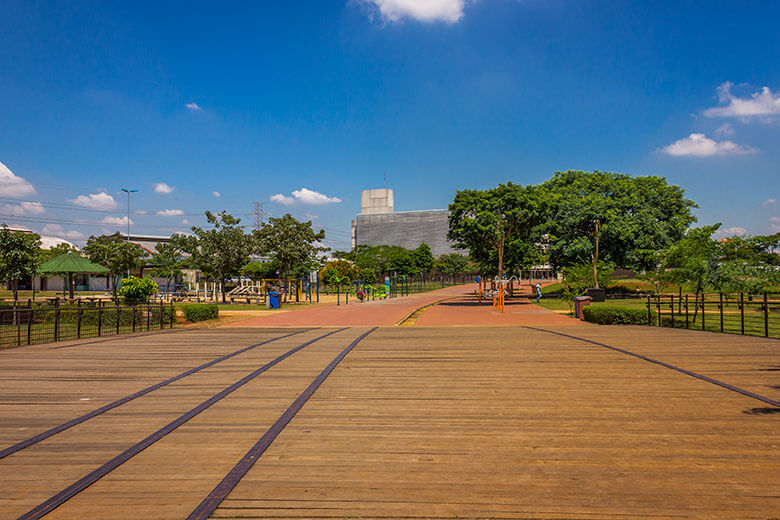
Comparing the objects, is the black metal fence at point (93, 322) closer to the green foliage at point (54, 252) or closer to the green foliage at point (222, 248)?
the green foliage at point (222, 248)

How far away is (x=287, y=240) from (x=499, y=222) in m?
15.8

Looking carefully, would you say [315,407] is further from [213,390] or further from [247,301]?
[247,301]

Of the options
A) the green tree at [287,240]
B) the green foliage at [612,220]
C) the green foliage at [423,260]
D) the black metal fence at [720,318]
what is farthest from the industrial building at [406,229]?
the black metal fence at [720,318]

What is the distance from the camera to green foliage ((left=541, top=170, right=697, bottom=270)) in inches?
1394

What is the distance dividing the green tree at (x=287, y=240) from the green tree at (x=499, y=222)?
37.3ft

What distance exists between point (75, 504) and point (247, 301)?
1311 inches

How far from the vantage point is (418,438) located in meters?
5.34

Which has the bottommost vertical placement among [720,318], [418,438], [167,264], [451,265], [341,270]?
[418,438]

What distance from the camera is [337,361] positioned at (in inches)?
376

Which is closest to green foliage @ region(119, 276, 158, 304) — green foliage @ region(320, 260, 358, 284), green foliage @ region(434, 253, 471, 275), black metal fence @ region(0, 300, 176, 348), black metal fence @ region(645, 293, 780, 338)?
black metal fence @ region(0, 300, 176, 348)

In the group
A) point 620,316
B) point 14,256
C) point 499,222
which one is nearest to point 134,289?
point 14,256

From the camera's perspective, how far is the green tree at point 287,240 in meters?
36.3

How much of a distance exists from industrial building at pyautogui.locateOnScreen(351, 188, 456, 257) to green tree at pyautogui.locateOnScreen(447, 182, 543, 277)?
116m

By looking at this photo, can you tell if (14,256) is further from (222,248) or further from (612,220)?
(612,220)
